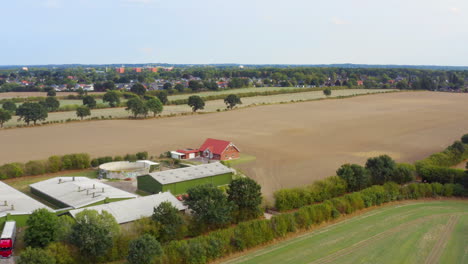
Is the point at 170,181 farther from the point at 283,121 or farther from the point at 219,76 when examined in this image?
the point at 219,76

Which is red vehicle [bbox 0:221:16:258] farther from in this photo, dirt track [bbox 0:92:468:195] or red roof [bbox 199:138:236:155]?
red roof [bbox 199:138:236:155]

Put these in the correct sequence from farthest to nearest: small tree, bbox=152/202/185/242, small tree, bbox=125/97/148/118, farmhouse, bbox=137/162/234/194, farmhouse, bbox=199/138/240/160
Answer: small tree, bbox=125/97/148/118 → farmhouse, bbox=199/138/240/160 → farmhouse, bbox=137/162/234/194 → small tree, bbox=152/202/185/242

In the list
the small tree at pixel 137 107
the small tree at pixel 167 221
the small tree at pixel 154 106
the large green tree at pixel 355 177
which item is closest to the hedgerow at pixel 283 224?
the large green tree at pixel 355 177

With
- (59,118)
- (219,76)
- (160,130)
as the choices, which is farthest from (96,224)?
(219,76)

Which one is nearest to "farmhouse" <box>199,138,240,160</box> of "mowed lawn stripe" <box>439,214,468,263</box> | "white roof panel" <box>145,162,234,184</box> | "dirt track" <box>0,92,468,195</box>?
"dirt track" <box>0,92,468,195</box>

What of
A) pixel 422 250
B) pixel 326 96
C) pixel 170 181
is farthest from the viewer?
pixel 326 96

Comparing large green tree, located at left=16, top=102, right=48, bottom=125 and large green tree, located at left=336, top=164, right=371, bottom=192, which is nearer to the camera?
large green tree, located at left=336, top=164, right=371, bottom=192
